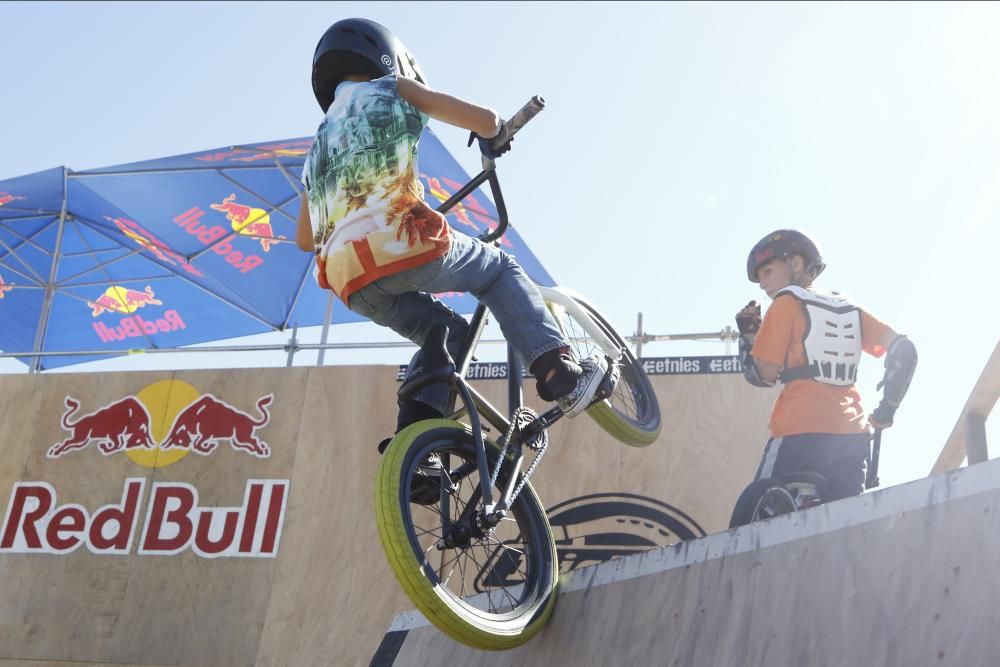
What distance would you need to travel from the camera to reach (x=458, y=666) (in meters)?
3.38

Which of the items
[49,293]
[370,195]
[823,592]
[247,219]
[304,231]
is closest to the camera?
[823,592]

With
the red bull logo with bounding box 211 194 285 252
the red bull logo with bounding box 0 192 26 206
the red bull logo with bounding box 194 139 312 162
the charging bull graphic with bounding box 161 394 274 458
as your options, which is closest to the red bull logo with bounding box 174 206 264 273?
the red bull logo with bounding box 211 194 285 252

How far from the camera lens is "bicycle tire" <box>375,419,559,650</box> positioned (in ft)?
9.21

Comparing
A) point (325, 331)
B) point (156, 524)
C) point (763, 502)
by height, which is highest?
point (325, 331)

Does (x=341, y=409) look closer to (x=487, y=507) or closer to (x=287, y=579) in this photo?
(x=287, y=579)

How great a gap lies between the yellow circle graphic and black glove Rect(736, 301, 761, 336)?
4916mm

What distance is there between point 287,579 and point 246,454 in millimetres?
1104

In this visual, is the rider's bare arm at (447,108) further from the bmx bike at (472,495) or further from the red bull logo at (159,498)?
the red bull logo at (159,498)

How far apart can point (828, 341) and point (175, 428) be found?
216 inches

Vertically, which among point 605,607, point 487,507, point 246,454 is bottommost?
point 605,607

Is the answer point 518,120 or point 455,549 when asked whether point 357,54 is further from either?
point 455,549

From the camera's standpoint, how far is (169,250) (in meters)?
10.0

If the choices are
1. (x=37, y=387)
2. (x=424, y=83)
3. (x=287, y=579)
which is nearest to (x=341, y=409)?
(x=287, y=579)

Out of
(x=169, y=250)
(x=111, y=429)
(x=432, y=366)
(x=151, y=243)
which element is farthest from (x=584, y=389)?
(x=151, y=243)
